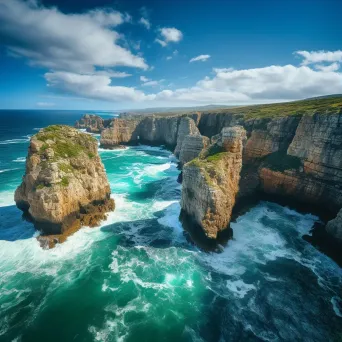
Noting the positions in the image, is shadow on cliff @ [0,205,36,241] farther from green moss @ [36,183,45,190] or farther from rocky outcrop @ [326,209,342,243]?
rocky outcrop @ [326,209,342,243]

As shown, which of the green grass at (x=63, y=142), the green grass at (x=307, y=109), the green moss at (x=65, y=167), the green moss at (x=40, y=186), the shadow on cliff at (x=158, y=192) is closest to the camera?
the green moss at (x=40, y=186)

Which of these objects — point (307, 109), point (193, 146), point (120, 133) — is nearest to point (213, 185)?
point (193, 146)

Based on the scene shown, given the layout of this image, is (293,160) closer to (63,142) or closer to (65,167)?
(65,167)

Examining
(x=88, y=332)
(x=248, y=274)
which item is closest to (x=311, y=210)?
(x=248, y=274)

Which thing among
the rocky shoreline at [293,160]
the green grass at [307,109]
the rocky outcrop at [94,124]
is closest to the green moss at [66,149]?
the rocky shoreline at [293,160]

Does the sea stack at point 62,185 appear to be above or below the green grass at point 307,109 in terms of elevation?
below

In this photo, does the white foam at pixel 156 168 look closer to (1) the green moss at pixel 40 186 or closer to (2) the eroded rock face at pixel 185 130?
(2) the eroded rock face at pixel 185 130

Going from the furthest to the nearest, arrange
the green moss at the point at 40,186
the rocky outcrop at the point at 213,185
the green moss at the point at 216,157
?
the green moss at the point at 216,157
the green moss at the point at 40,186
the rocky outcrop at the point at 213,185
